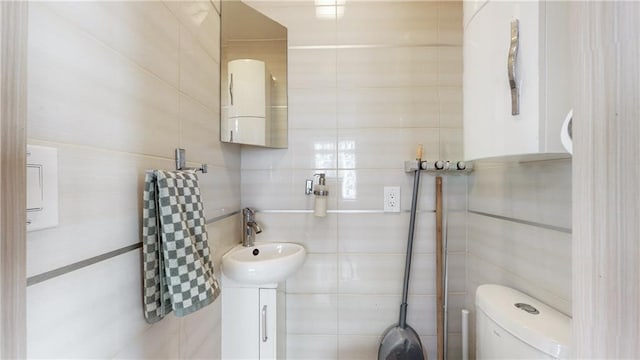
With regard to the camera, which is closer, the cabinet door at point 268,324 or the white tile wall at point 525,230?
the white tile wall at point 525,230

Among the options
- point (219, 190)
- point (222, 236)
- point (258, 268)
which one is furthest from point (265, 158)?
point (258, 268)

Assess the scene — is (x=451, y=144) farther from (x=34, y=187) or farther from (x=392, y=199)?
(x=34, y=187)

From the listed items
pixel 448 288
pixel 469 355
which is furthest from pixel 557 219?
pixel 469 355

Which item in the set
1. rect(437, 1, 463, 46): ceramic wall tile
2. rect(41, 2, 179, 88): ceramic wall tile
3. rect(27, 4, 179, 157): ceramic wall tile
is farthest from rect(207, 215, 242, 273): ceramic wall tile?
rect(437, 1, 463, 46): ceramic wall tile

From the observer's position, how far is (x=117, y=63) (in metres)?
0.62

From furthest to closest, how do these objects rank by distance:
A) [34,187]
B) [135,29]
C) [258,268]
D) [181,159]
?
[258,268] < [181,159] < [135,29] < [34,187]

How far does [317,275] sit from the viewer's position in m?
1.50

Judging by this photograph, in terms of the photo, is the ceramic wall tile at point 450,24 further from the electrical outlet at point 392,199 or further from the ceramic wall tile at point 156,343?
the ceramic wall tile at point 156,343

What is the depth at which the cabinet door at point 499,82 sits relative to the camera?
→ 0.68m

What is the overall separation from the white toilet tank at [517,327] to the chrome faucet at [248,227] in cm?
104

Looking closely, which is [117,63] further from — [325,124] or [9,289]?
[325,124]

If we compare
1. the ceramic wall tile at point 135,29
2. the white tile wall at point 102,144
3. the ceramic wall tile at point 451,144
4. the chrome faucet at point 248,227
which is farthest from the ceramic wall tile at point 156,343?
the ceramic wall tile at point 451,144

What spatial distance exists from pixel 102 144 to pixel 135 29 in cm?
31

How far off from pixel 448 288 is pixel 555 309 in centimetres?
65
